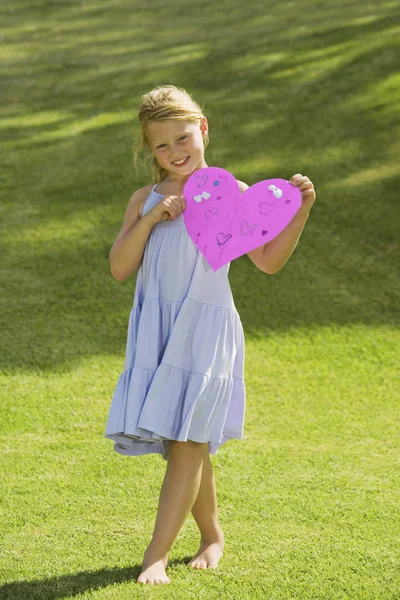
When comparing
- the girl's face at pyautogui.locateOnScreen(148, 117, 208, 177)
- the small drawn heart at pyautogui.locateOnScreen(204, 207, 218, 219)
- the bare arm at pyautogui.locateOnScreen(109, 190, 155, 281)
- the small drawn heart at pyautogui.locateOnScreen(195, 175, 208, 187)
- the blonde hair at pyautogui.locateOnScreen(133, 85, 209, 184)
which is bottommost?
the bare arm at pyautogui.locateOnScreen(109, 190, 155, 281)

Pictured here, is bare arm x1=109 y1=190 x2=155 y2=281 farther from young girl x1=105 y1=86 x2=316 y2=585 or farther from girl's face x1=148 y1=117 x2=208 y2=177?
girl's face x1=148 y1=117 x2=208 y2=177

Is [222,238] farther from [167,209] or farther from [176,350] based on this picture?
[176,350]

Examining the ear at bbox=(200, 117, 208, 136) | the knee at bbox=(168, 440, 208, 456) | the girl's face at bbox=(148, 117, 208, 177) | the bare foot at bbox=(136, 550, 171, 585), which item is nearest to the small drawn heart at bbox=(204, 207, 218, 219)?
the girl's face at bbox=(148, 117, 208, 177)

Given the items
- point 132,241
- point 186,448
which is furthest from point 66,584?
point 132,241

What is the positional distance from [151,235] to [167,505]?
2.23 ft

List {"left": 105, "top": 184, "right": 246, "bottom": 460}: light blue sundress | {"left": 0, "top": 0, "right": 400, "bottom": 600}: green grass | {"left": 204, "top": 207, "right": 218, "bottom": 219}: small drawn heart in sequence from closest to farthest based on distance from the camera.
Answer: {"left": 105, "top": 184, "right": 246, "bottom": 460}: light blue sundress < {"left": 204, "top": 207, "right": 218, "bottom": 219}: small drawn heart < {"left": 0, "top": 0, "right": 400, "bottom": 600}: green grass

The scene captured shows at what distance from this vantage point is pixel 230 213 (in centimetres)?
233

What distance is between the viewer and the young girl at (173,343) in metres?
2.17

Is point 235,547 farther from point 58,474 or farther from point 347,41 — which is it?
point 347,41

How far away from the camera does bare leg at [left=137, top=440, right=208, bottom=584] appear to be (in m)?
2.17

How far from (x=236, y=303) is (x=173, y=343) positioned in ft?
8.44

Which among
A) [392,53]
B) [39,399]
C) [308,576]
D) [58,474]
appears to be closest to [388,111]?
[392,53]

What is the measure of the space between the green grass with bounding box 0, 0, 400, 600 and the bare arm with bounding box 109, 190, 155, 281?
2.62 ft

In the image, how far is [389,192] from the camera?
5965 mm
